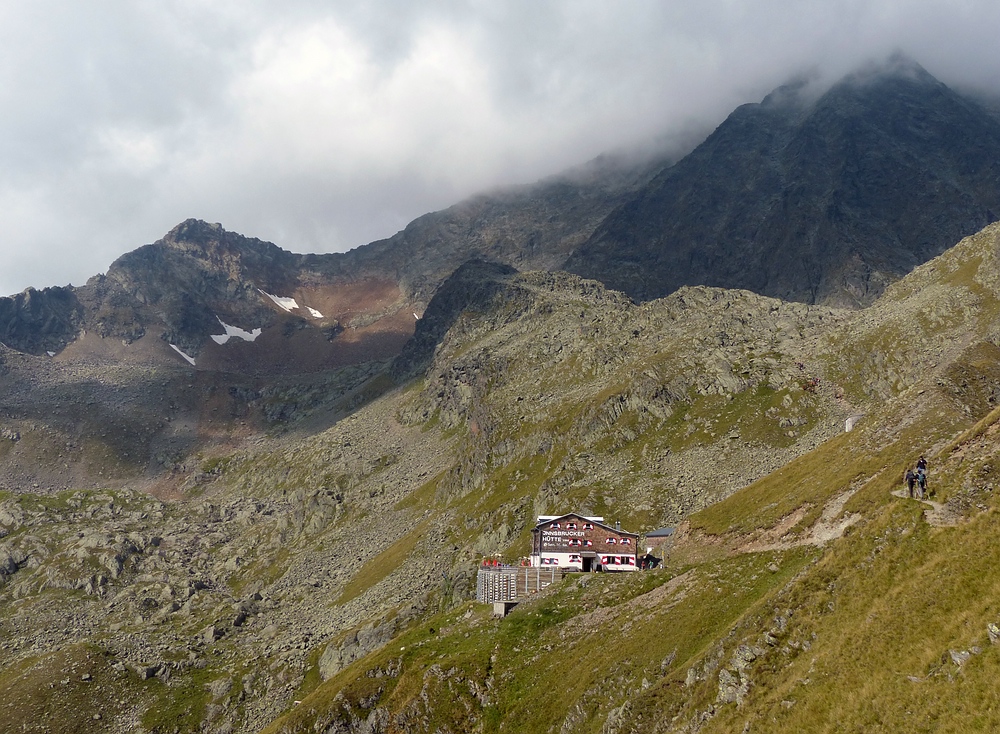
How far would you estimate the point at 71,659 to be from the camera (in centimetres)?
12206

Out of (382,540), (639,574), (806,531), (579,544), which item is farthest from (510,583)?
(382,540)

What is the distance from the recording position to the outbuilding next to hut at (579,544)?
9238 cm

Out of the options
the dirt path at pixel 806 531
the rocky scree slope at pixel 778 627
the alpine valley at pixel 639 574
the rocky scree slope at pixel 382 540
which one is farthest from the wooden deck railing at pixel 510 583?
the rocky scree slope at pixel 382 540

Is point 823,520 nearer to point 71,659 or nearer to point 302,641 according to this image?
point 302,641

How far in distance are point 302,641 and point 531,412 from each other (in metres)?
77.7

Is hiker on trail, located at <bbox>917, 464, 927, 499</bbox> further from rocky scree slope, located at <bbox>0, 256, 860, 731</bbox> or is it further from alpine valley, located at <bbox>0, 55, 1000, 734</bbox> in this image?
rocky scree slope, located at <bbox>0, 256, 860, 731</bbox>

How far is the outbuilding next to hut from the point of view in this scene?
92.4 m

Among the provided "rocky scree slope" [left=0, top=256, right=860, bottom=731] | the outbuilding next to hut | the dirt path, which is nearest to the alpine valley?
the dirt path

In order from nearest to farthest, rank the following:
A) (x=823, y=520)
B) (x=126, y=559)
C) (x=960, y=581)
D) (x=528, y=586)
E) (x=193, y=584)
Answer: (x=960, y=581)
(x=823, y=520)
(x=528, y=586)
(x=193, y=584)
(x=126, y=559)

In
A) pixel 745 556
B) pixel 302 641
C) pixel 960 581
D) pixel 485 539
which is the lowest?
pixel 302 641

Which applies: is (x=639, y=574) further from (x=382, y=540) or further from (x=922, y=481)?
(x=382, y=540)

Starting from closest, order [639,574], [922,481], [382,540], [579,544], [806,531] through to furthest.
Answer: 1. [922,481]
2. [806,531]
3. [639,574]
4. [579,544]
5. [382,540]

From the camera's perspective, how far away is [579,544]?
94562mm

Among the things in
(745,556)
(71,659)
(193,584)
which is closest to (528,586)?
(745,556)
